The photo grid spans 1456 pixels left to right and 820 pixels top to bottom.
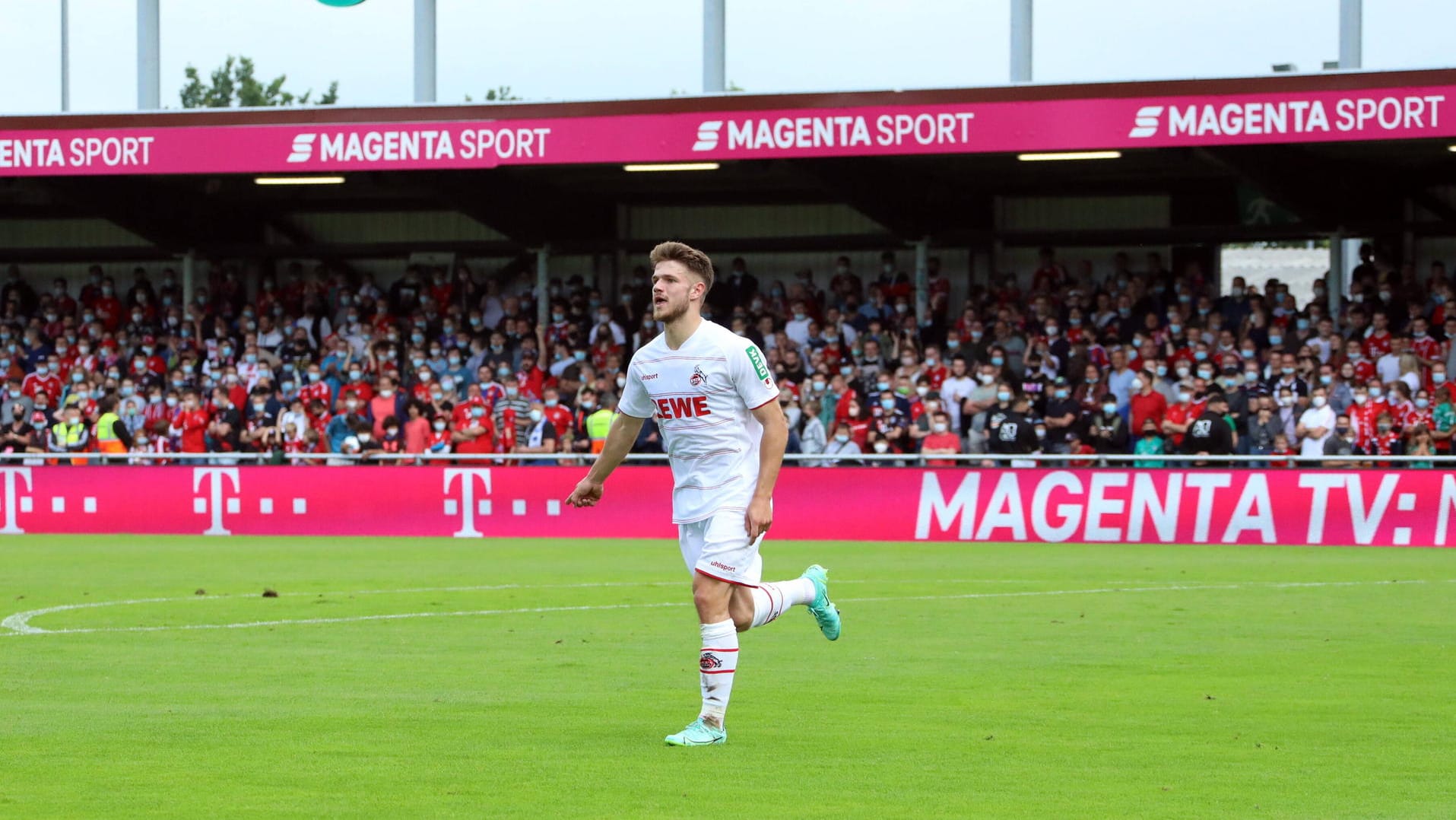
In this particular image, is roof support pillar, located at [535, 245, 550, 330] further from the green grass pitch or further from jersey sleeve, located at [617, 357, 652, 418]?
jersey sleeve, located at [617, 357, 652, 418]

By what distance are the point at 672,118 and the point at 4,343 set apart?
12.6m

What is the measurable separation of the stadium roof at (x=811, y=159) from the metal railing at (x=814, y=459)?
4156mm

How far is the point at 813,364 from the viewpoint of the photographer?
26.8 metres

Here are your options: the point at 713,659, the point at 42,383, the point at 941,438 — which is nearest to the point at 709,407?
the point at 713,659

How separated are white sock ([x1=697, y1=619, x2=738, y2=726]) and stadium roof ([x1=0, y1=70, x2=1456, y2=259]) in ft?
57.6

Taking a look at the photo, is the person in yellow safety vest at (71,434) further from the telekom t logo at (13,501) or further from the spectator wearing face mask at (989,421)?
the spectator wearing face mask at (989,421)

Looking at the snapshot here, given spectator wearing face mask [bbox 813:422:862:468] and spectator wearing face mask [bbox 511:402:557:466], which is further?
spectator wearing face mask [bbox 511:402:557:466]

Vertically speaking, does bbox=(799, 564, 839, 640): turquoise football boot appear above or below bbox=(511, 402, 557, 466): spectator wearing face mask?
below

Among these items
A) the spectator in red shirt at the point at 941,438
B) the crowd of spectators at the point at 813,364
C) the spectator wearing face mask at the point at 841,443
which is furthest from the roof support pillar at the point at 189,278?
the spectator in red shirt at the point at 941,438

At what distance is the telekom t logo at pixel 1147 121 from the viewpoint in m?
24.0

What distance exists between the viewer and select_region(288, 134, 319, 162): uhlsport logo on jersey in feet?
86.2

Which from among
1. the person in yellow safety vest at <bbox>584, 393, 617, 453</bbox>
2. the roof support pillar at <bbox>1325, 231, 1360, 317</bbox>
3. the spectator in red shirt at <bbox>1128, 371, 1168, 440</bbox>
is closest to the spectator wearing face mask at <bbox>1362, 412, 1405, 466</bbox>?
the spectator in red shirt at <bbox>1128, 371, 1168, 440</bbox>

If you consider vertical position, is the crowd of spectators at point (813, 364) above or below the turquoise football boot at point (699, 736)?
above

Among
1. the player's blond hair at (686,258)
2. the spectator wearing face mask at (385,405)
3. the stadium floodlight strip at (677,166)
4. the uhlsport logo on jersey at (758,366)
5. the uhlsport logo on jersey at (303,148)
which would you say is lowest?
the spectator wearing face mask at (385,405)
